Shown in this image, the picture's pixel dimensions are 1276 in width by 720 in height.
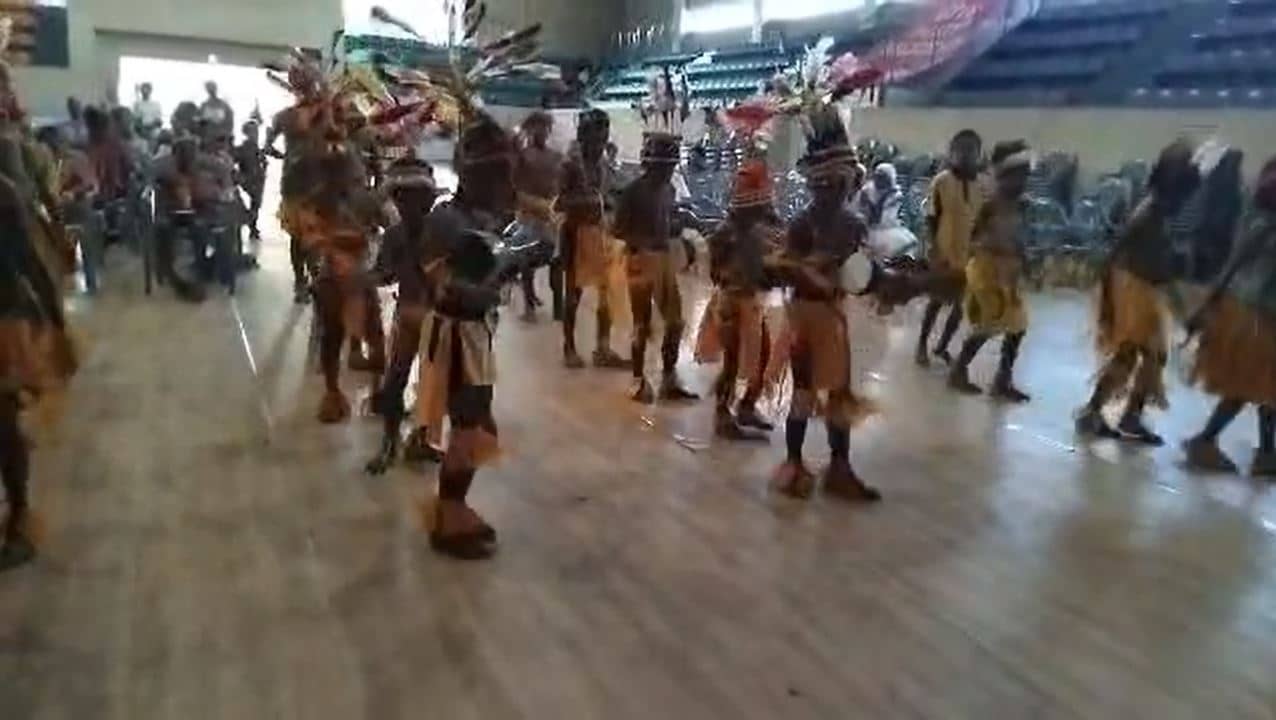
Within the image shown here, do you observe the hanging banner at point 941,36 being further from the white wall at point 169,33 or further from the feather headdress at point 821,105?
the white wall at point 169,33

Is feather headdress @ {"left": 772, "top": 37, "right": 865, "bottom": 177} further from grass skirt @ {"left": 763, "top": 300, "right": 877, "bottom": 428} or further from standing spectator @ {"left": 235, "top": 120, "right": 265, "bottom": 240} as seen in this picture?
standing spectator @ {"left": 235, "top": 120, "right": 265, "bottom": 240}

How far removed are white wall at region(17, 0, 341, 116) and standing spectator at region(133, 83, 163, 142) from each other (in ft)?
4.58

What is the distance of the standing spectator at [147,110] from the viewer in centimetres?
1294

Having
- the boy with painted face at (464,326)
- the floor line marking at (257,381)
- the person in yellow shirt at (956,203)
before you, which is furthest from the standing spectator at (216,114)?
the boy with painted face at (464,326)

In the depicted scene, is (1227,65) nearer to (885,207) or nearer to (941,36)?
(941,36)

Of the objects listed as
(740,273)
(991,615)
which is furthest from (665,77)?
(991,615)

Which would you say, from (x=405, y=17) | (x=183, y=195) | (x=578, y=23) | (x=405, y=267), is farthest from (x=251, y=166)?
(x=578, y=23)

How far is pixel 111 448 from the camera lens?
4.55m

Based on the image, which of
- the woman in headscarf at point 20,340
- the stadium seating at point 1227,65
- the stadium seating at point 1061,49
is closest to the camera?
the woman in headscarf at point 20,340

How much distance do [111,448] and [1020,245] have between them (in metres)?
3.92

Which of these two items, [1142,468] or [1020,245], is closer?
[1142,468]

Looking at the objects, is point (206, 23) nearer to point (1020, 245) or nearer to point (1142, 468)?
point (1020, 245)

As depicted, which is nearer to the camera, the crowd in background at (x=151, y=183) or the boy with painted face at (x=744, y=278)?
the boy with painted face at (x=744, y=278)

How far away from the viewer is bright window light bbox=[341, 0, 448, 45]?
4.31m
